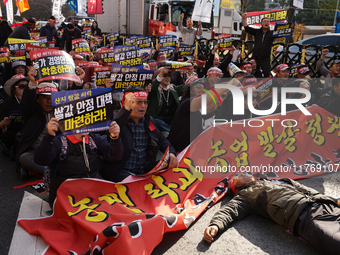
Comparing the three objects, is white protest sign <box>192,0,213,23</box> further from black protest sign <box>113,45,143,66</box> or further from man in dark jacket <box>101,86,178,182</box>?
man in dark jacket <box>101,86,178,182</box>

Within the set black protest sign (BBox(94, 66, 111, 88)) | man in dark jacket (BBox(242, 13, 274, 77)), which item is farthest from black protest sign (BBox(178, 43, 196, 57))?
black protest sign (BBox(94, 66, 111, 88))

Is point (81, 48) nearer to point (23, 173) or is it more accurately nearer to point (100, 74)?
point (100, 74)

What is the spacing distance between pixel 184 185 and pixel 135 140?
2.79 feet

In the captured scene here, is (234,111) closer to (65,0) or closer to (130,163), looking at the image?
(130,163)

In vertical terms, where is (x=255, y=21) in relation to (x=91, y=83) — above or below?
above

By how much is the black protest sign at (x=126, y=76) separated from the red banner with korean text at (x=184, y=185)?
1.37 m

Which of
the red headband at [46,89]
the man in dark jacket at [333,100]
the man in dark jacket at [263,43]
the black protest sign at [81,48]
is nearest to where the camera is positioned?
the red headband at [46,89]

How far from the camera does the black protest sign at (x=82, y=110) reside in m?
3.01

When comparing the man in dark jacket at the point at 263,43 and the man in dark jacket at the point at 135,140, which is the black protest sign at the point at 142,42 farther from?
the man in dark jacket at the point at 135,140

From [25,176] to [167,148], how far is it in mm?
2214

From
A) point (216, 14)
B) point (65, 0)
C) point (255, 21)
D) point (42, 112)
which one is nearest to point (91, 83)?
point (42, 112)

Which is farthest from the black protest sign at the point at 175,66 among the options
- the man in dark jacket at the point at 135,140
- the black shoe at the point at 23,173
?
the black shoe at the point at 23,173

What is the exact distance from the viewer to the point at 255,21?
9.92 m

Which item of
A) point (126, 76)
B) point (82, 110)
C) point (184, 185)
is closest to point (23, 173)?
point (126, 76)
